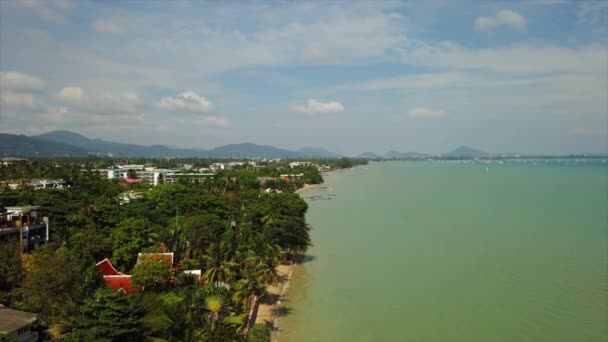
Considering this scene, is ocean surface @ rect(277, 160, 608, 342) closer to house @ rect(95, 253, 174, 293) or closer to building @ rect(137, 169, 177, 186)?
house @ rect(95, 253, 174, 293)

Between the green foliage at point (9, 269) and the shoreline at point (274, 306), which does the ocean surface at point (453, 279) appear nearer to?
the shoreline at point (274, 306)

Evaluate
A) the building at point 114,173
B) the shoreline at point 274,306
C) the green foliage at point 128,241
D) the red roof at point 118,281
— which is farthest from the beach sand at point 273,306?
the building at point 114,173

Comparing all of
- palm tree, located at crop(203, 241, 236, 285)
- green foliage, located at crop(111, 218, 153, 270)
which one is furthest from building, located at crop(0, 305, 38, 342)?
green foliage, located at crop(111, 218, 153, 270)

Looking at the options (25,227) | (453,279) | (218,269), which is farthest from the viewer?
(453,279)

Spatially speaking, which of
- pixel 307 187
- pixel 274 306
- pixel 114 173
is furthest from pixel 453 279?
pixel 114 173

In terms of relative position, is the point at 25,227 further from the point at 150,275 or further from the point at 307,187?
the point at 307,187

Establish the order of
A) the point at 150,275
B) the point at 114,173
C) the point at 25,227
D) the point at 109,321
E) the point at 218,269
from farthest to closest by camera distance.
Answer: the point at 114,173 < the point at 25,227 < the point at 218,269 < the point at 150,275 < the point at 109,321

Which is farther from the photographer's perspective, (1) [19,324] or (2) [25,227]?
(2) [25,227]

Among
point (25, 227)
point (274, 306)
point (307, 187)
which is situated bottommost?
point (274, 306)
